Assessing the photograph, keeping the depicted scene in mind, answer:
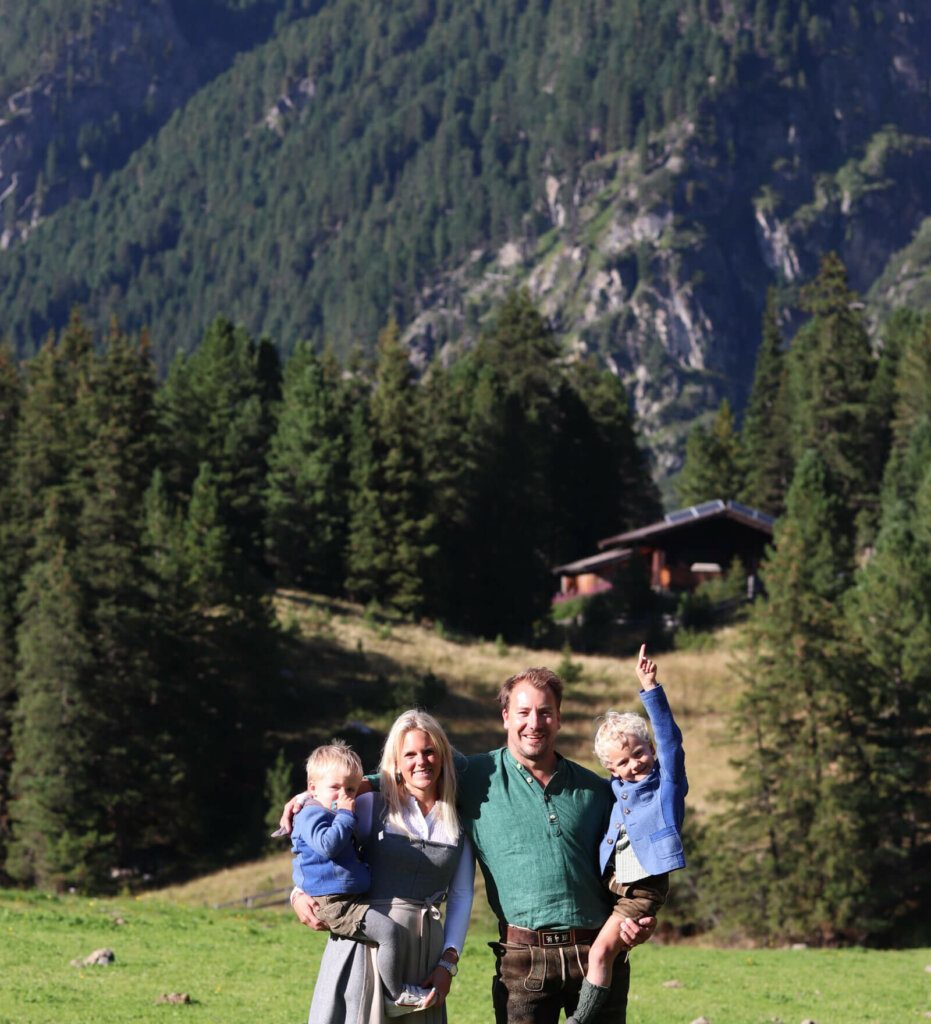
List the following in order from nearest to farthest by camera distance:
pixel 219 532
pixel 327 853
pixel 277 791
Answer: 1. pixel 327 853
2. pixel 277 791
3. pixel 219 532

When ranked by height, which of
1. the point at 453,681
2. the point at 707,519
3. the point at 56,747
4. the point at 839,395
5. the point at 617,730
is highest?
the point at 839,395

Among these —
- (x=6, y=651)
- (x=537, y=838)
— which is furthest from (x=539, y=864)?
(x=6, y=651)

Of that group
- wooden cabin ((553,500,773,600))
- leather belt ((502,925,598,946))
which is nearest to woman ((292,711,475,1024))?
leather belt ((502,925,598,946))

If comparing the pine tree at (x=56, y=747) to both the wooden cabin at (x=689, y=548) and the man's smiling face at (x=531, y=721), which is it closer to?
the wooden cabin at (x=689, y=548)

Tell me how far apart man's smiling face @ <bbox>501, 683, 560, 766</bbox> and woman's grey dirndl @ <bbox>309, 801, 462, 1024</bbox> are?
61 cm

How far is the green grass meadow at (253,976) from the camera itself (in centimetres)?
1487

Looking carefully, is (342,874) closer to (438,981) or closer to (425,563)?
(438,981)

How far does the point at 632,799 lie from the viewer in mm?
8289

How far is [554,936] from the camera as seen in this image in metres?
8.37

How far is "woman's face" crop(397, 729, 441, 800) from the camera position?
27.0ft

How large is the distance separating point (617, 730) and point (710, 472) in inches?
3547

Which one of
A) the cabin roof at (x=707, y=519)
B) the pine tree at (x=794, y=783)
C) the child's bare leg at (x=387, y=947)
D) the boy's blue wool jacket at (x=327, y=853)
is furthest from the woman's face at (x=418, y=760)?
the cabin roof at (x=707, y=519)

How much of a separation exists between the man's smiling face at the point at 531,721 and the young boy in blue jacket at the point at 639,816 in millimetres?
301

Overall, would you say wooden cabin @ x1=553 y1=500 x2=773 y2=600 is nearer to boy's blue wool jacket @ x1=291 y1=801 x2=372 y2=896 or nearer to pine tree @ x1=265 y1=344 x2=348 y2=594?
pine tree @ x1=265 y1=344 x2=348 y2=594
